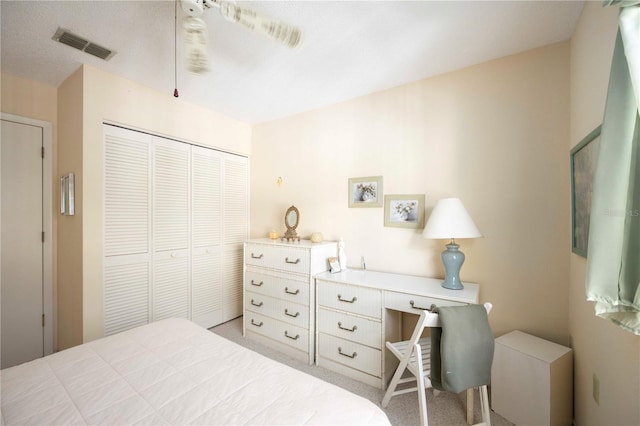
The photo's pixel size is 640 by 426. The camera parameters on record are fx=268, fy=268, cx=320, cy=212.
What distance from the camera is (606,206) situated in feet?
2.84

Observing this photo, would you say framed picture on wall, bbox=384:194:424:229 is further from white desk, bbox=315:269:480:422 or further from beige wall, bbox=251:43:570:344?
white desk, bbox=315:269:480:422

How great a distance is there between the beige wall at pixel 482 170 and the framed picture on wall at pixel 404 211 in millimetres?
64

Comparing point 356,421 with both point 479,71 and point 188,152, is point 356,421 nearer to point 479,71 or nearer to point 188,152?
point 479,71

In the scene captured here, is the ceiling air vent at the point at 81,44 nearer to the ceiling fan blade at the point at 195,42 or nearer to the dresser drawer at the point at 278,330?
the ceiling fan blade at the point at 195,42

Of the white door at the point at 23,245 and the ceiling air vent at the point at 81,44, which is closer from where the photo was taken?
the ceiling air vent at the point at 81,44

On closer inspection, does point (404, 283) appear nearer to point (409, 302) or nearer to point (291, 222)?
point (409, 302)

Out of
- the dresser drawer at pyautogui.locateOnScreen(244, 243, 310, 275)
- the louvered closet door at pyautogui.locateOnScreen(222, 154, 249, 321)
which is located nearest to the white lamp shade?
the dresser drawer at pyautogui.locateOnScreen(244, 243, 310, 275)

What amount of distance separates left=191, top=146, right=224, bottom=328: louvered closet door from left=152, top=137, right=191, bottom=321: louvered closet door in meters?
0.08

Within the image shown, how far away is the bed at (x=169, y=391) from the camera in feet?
3.19

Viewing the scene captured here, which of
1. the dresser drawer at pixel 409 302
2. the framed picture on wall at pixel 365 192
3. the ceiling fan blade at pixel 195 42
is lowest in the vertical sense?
the dresser drawer at pixel 409 302

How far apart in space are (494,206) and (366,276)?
45.9 inches

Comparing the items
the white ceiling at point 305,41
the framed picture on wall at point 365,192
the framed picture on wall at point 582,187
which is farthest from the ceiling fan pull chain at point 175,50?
the framed picture on wall at point 582,187

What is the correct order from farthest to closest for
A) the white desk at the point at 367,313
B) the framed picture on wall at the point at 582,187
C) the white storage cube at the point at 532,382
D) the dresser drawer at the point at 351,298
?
the dresser drawer at the point at 351,298
the white desk at the point at 367,313
the white storage cube at the point at 532,382
the framed picture on wall at the point at 582,187

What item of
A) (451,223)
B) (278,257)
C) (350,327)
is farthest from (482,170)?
(278,257)
